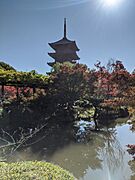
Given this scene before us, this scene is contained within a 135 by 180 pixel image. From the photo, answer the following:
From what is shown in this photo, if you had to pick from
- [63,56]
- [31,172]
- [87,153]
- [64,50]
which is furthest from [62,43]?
[31,172]

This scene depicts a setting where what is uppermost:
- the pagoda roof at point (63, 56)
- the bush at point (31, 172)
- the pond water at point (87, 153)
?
the pagoda roof at point (63, 56)

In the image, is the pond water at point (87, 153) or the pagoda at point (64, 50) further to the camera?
the pagoda at point (64, 50)

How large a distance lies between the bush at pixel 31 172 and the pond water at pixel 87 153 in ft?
10.2

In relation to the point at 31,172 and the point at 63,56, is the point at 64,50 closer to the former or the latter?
the point at 63,56

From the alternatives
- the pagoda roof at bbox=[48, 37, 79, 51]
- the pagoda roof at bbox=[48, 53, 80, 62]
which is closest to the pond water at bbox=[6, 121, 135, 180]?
A: the pagoda roof at bbox=[48, 53, 80, 62]

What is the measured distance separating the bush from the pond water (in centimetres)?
311

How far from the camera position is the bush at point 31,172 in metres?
3.13

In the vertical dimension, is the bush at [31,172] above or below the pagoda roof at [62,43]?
below

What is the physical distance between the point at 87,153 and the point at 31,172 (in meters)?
5.75

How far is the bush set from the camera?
123 inches

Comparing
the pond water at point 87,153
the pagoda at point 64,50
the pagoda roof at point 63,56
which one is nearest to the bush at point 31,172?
the pond water at point 87,153

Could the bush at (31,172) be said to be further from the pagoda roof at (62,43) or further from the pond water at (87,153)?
the pagoda roof at (62,43)

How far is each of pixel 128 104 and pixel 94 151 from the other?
2332 millimetres

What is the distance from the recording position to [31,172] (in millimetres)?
3303
